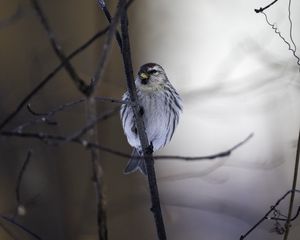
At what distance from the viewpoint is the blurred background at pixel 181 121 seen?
1807mm

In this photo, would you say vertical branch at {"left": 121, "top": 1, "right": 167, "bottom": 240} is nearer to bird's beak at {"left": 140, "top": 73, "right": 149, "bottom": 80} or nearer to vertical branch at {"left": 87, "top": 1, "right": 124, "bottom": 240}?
vertical branch at {"left": 87, "top": 1, "right": 124, "bottom": 240}

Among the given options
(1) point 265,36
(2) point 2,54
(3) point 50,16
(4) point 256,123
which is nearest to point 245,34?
(1) point 265,36

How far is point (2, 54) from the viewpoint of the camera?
183 centimetres

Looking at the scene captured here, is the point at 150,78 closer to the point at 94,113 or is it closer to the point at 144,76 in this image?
the point at 144,76

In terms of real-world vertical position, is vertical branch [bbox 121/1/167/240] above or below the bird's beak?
below

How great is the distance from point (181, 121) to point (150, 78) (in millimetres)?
304

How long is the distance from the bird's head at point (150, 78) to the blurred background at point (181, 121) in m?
0.17

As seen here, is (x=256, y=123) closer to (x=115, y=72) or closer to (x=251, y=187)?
(x=251, y=187)

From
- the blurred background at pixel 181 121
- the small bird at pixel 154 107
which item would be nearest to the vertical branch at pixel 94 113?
the small bird at pixel 154 107

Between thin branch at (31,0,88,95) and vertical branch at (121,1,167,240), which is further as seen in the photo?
vertical branch at (121,1,167,240)

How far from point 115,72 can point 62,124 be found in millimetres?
270

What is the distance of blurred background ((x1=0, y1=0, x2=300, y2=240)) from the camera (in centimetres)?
181

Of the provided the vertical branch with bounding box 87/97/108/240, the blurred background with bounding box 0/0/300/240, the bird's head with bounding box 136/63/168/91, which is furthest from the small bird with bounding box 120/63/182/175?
the vertical branch with bounding box 87/97/108/240

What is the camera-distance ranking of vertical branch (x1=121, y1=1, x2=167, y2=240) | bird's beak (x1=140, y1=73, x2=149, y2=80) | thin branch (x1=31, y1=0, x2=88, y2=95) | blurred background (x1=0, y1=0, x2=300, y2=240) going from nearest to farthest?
thin branch (x1=31, y1=0, x2=88, y2=95)
vertical branch (x1=121, y1=1, x2=167, y2=240)
bird's beak (x1=140, y1=73, x2=149, y2=80)
blurred background (x1=0, y1=0, x2=300, y2=240)
